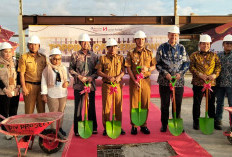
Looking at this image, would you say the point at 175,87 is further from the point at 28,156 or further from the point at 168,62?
the point at 28,156

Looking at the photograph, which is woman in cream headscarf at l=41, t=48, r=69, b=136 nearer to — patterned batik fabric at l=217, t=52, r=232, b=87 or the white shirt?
the white shirt

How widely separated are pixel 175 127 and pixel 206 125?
62cm

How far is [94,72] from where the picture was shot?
11.6 ft

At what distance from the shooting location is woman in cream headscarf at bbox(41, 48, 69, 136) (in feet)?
10.7

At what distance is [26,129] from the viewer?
101 inches

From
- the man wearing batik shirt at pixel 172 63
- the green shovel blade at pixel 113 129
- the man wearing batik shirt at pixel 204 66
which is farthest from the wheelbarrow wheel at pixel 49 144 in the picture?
the man wearing batik shirt at pixel 204 66

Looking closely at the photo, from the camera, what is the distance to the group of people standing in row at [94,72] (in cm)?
332

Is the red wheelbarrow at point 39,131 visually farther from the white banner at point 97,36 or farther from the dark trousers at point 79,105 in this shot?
the white banner at point 97,36

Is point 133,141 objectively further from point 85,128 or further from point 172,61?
point 172,61

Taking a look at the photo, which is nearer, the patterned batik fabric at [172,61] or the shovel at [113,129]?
the shovel at [113,129]

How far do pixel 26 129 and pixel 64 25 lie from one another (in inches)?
262

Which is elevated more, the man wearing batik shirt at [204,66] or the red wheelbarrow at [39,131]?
the man wearing batik shirt at [204,66]

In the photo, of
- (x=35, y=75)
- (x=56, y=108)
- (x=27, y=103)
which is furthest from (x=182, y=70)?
(x=27, y=103)

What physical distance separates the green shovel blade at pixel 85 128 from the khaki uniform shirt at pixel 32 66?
3.51 feet
